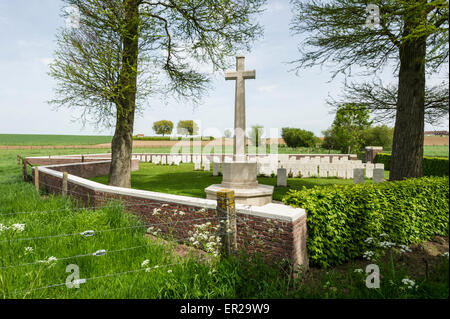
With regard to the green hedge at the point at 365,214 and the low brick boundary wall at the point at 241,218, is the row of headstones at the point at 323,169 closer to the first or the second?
the green hedge at the point at 365,214

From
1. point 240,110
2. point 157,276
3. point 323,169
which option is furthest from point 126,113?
point 323,169

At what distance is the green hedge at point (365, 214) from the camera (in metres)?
4.72

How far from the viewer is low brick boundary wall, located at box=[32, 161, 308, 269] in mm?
4234

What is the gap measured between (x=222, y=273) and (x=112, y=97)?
7.05 metres

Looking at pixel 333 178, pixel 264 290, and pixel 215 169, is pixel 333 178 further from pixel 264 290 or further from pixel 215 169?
pixel 264 290

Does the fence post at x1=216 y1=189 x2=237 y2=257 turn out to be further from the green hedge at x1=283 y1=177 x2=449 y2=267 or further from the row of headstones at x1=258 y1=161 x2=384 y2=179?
the row of headstones at x1=258 y1=161 x2=384 y2=179

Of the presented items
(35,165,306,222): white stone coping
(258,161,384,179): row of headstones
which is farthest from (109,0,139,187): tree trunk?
(258,161,384,179): row of headstones

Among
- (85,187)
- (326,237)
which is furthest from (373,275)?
(85,187)

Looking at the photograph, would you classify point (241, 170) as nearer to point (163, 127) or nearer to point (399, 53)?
point (399, 53)

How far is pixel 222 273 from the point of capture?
3592 millimetres

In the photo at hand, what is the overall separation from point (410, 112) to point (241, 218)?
6511mm

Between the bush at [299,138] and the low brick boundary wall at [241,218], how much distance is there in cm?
4366

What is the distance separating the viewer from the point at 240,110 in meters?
7.55

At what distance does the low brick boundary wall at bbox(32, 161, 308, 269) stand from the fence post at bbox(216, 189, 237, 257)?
19 cm
